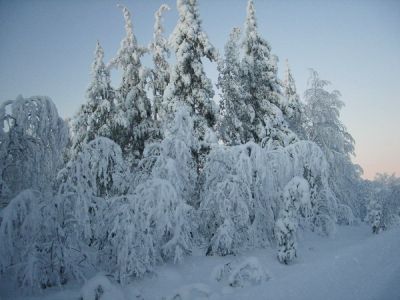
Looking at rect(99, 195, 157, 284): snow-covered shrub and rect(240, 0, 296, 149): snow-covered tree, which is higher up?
rect(240, 0, 296, 149): snow-covered tree

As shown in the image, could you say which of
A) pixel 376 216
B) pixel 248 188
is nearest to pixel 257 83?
pixel 248 188

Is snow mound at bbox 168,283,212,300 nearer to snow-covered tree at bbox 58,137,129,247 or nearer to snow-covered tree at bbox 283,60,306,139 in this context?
snow-covered tree at bbox 58,137,129,247

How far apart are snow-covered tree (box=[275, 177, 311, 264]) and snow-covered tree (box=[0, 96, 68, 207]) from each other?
8668 millimetres

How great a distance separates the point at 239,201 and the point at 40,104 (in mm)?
8027

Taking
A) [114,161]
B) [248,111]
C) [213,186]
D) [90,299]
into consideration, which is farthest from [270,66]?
[90,299]

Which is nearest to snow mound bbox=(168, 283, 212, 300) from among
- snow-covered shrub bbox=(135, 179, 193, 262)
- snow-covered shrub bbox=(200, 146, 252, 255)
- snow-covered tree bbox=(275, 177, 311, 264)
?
snow-covered shrub bbox=(135, 179, 193, 262)

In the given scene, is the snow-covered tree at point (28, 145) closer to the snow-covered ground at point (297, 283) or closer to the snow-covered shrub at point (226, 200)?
the snow-covered ground at point (297, 283)

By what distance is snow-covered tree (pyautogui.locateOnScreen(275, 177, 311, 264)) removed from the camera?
12.6 metres

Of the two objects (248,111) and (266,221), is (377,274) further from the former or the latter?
(248,111)

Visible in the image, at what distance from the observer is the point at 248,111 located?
20281mm

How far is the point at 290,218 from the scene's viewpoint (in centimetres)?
1274

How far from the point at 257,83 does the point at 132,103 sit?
8.49 meters

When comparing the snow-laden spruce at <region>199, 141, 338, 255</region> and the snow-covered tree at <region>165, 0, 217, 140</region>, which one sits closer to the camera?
the snow-laden spruce at <region>199, 141, 338, 255</region>

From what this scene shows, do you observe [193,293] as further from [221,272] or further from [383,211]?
[383,211]
